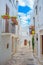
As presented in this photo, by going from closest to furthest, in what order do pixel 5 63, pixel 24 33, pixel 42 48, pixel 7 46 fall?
pixel 5 63 < pixel 7 46 < pixel 42 48 < pixel 24 33

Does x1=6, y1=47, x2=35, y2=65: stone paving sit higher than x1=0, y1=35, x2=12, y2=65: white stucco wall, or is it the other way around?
x1=0, y1=35, x2=12, y2=65: white stucco wall

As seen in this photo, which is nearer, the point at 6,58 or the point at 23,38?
the point at 6,58

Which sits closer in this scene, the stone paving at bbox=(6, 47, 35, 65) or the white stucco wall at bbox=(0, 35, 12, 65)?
the white stucco wall at bbox=(0, 35, 12, 65)

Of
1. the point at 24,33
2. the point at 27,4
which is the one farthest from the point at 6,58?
the point at 24,33

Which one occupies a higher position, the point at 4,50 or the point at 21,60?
the point at 4,50

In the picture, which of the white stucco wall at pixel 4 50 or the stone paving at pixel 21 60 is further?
the stone paving at pixel 21 60

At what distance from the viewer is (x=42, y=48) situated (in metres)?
16.5

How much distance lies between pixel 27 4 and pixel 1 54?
12.4m

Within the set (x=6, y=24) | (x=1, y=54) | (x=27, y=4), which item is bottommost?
(x=1, y=54)

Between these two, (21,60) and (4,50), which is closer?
(4,50)

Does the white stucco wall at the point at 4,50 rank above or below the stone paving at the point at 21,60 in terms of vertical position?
above

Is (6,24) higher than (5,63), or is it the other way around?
(6,24)

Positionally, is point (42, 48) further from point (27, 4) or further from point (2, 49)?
point (27, 4)

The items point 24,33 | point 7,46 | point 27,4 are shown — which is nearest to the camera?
point 7,46
